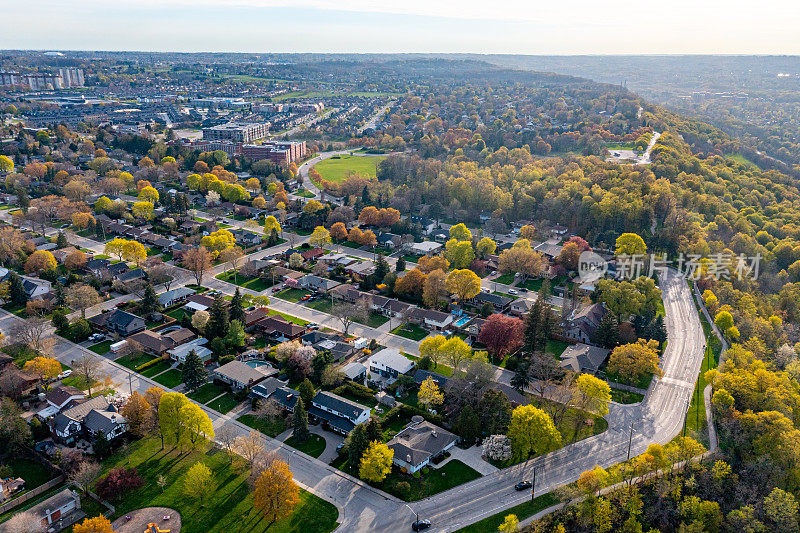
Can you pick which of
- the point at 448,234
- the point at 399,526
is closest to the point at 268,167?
the point at 448,234

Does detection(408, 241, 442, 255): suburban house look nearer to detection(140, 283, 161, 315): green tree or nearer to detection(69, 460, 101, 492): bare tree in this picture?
detection(140, 283, 161, 315): green tree

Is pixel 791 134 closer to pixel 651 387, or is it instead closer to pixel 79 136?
pixel 651 387

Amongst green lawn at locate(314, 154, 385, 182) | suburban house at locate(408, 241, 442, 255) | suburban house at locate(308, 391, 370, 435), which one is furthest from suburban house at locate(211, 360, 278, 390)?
green lawn at locate(314, 154, 385, 182)

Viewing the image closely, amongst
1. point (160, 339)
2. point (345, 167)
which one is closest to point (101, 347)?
point (160, 339)

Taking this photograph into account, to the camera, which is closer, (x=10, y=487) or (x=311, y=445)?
(x=10, y=487)

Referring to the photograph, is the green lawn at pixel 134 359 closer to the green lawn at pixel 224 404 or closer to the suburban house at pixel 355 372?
the green lawn at pixel 224 404

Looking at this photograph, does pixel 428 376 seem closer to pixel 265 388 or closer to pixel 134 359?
→ pixel 265 388
